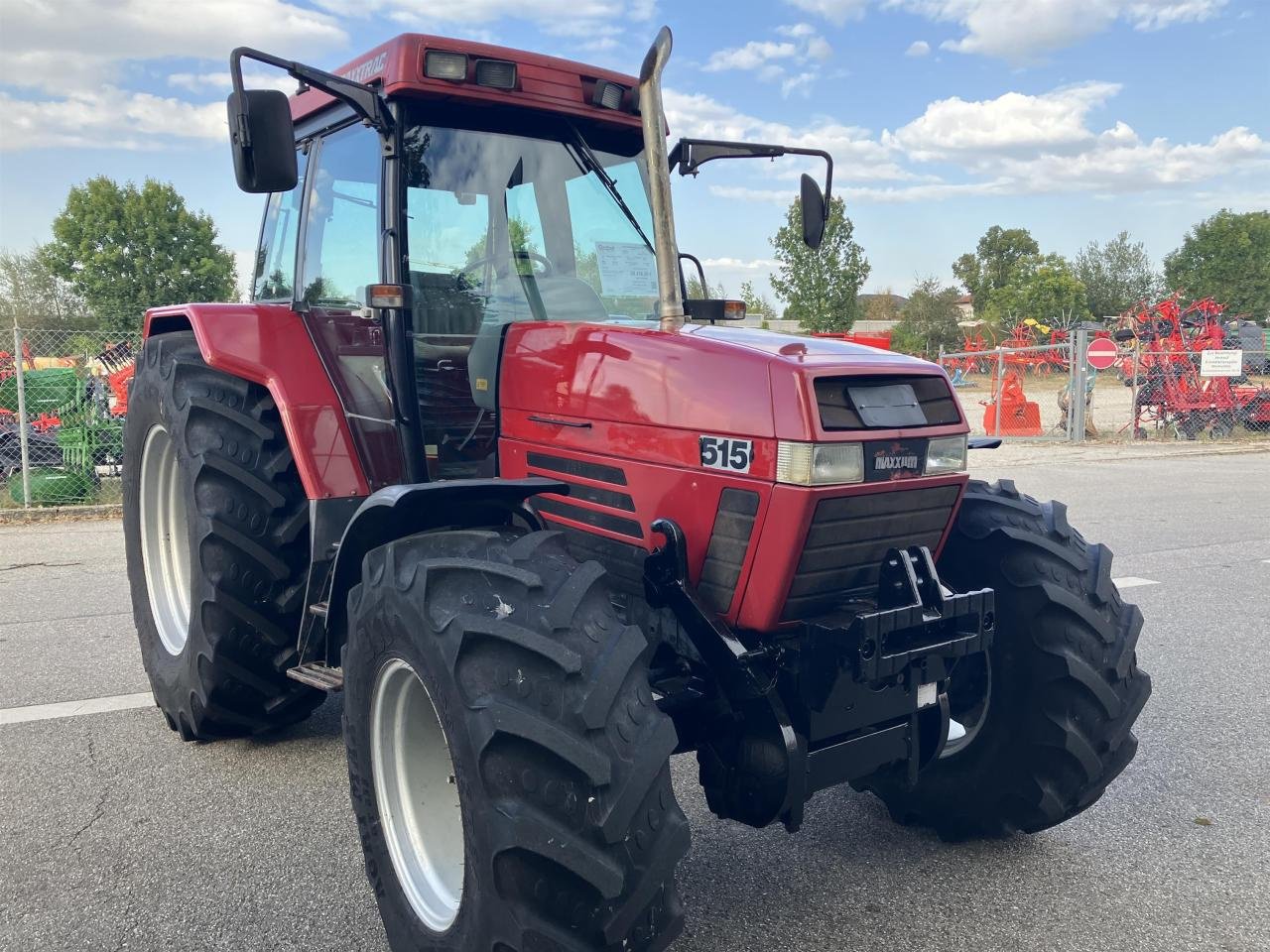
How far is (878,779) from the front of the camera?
3148 millimetres

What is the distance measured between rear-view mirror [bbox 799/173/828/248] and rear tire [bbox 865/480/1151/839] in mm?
1180

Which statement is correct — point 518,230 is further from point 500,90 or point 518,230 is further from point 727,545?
point 727,545

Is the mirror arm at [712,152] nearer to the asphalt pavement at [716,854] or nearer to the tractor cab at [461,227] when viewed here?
the tractor cab at [461,227]

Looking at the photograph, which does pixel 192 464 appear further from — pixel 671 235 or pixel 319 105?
pixel 671 235

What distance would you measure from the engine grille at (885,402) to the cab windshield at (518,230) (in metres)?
1.05

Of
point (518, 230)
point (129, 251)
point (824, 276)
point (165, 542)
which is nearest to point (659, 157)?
point (518, 230)

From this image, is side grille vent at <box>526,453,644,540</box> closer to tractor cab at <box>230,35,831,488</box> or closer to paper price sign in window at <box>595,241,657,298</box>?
tractor cab at <box>230,35,831,488</box>

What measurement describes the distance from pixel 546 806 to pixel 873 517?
1.07m

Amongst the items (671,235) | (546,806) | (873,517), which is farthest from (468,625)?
(671,235)

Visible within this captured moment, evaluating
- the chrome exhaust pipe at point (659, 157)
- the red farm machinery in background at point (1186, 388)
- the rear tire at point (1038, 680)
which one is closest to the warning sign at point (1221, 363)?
the red farm machinery in background at point (1186, 388)

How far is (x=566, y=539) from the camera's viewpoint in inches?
101

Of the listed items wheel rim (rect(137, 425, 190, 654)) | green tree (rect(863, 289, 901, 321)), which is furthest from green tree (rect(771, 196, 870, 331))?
green tree (rect(863, 289, 901, 321))

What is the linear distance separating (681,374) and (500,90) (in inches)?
50.1

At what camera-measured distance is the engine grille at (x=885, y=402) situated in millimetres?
2455
